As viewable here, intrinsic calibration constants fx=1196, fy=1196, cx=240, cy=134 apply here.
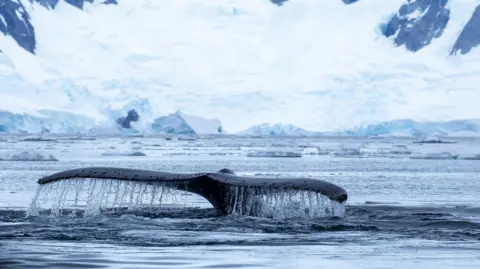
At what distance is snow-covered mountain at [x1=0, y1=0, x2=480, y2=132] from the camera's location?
3799 inches

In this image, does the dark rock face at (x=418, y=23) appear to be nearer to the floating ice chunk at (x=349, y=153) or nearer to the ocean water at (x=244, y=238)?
the floating ice chunk at (x=349, y=153)

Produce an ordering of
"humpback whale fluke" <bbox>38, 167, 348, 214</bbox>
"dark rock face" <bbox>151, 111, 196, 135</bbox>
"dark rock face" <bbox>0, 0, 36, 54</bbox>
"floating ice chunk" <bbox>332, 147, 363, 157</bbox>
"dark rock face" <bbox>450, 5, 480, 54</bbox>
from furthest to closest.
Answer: "dark rock face" <bbox>0, 0, 36, 54</bbox> < "dark rock face" <bbox>450, 5, 480, 54</bbox> < "dark rock face" <bbox>151, 111, 196, 135</bbox> < "floating ice chunk" <bbox>332, 147, 363, 157</bbox> < "humpback whale fluke" <bbox>38, 167, 348, 214</bbox>

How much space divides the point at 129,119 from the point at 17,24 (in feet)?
142

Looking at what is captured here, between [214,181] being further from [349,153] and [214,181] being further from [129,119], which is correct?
[129,119]

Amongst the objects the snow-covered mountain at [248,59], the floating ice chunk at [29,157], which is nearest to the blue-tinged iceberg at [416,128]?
the snow-covered mountain at [248,59]

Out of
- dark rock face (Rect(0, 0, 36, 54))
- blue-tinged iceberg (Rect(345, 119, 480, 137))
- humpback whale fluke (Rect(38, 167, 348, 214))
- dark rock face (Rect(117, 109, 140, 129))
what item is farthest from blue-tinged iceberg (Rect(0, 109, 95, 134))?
humpback whale fluke (Rect(38, 167, 348, 214))

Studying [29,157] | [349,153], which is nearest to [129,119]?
[349,153]

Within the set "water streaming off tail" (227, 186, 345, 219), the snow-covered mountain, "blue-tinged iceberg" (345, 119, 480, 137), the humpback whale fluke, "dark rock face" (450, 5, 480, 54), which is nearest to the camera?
the humpback whale fluke

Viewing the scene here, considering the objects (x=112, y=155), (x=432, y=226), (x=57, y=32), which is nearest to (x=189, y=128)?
(x=112, y=155)

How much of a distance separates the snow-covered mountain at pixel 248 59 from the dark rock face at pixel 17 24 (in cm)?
10

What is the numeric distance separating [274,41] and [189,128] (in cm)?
5142

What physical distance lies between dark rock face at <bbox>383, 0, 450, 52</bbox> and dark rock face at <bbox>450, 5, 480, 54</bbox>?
6.70 m

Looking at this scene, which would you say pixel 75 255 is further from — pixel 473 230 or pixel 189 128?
pixel 189 128

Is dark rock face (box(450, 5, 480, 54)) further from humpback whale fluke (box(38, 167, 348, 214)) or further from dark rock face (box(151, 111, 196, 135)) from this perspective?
humpback whale fluke (box(38, 167, 348, 214))
